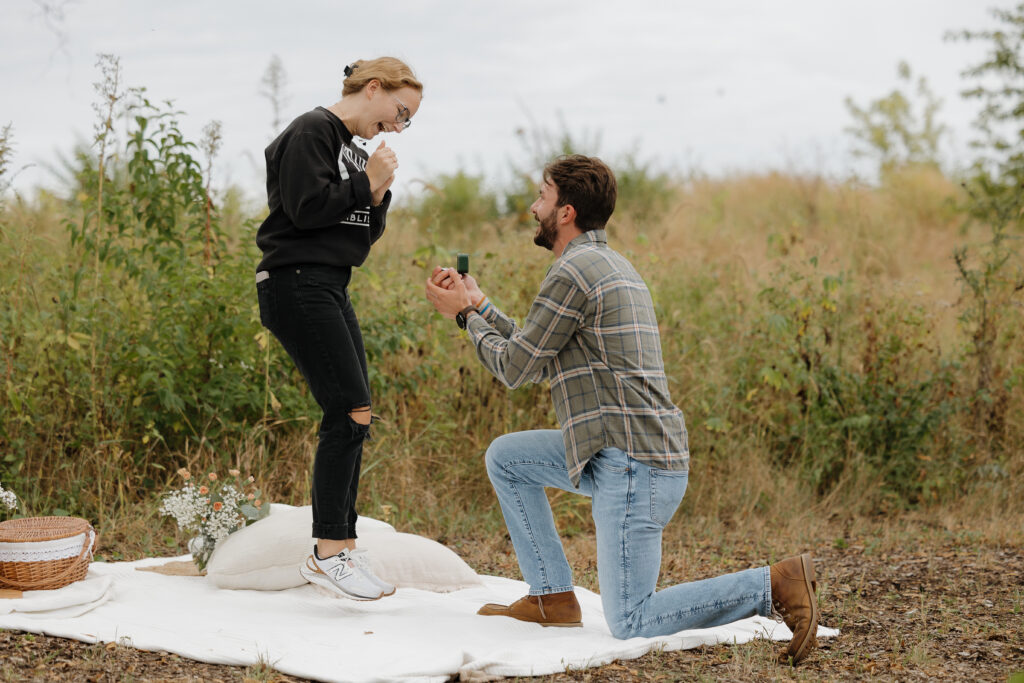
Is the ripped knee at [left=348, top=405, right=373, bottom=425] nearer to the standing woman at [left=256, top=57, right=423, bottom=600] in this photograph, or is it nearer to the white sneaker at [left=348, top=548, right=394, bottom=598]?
the standing woman at [left=256, top=57, right=423, bottom=600]

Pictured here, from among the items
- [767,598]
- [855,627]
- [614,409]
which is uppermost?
[614,409]

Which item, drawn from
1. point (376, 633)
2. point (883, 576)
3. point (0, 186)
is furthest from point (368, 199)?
point (883, 576)

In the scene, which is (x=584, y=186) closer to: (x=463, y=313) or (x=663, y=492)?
(x=463, y=313)

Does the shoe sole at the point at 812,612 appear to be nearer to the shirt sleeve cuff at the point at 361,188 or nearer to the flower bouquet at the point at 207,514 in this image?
the shirt sleeve cuff at the point at 361,188

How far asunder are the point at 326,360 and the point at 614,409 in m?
0.99

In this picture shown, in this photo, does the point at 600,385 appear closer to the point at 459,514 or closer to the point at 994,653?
the point at 994,653

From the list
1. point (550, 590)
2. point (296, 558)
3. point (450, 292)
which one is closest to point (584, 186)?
point (450, 292)

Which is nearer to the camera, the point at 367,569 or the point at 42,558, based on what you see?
the point at 42,558

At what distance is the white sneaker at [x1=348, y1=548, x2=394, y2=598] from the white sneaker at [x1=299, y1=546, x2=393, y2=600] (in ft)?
0.04

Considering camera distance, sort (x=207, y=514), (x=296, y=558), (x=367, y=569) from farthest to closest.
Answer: (x=207, y=514) < (x=296, y=558) < (x=367, y=569)

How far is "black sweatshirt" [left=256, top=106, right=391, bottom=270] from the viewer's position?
329 centimetres

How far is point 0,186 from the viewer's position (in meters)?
4.78

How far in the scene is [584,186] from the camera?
337cm

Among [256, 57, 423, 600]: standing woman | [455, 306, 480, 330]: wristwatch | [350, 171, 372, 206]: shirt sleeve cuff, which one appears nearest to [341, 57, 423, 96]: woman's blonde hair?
[256, 57, 423, 600]: standing woman
